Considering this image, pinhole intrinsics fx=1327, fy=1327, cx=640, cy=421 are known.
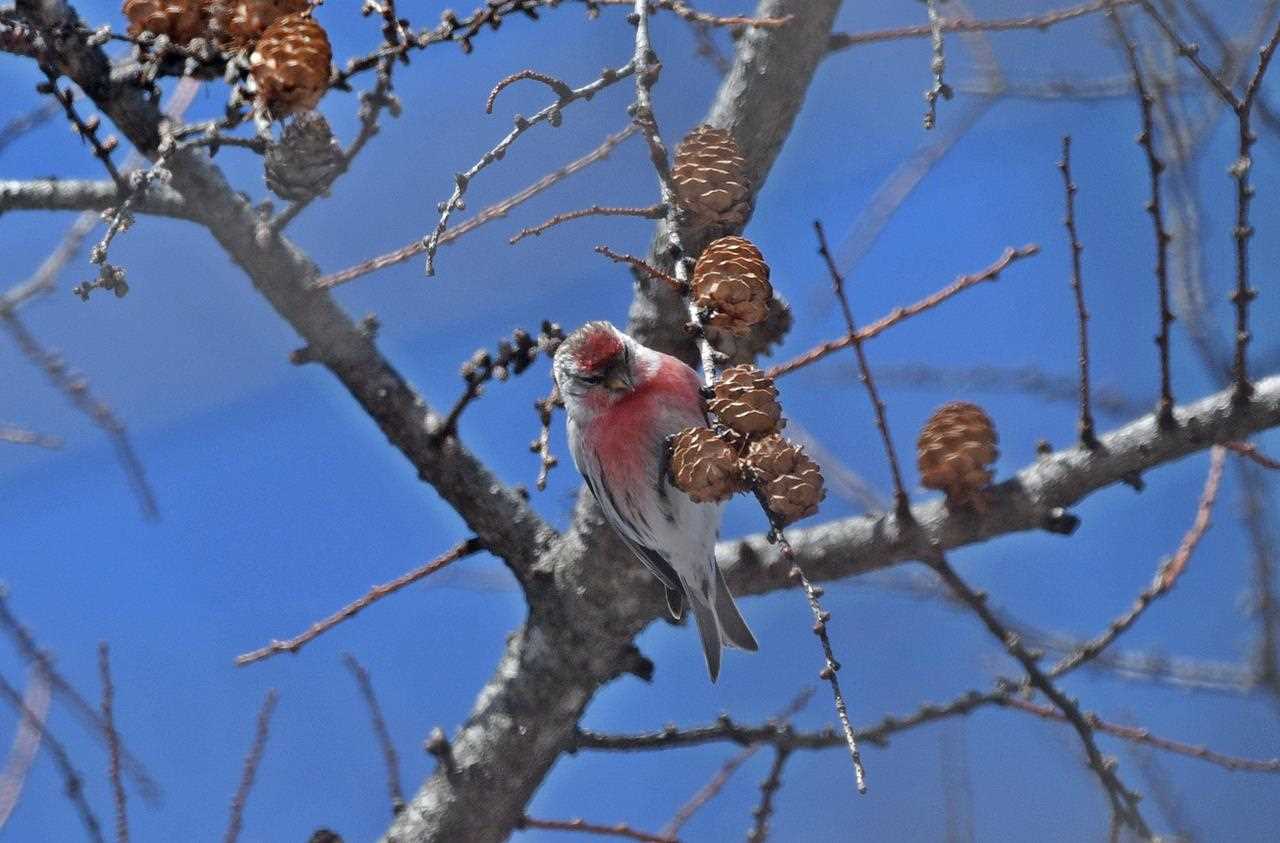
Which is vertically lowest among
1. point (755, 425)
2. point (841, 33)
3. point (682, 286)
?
point (755, 425)

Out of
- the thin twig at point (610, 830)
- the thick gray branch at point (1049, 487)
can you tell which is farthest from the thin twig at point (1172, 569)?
the thin twig at point (610, 830)

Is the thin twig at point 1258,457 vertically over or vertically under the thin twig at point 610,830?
over

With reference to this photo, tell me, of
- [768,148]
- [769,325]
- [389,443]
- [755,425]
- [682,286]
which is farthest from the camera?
[389,443]

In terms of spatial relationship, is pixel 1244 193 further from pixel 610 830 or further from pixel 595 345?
pixel 610 830

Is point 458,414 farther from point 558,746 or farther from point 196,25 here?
point 196,25

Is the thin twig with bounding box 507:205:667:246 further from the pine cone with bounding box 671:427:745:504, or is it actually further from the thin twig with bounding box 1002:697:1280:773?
the thin twig with bounding box 1002:697:1280:773

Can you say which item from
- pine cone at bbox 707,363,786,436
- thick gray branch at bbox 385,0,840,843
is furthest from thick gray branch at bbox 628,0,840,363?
pine cone at bbox 707,363,786,436

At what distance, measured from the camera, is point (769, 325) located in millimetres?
1823

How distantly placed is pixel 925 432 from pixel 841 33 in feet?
2.19

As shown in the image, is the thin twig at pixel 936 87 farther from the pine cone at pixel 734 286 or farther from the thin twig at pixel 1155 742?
the thin twig at pixel 1155 742

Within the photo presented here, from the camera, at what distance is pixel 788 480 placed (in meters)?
1.08

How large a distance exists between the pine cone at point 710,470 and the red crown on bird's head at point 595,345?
714mm

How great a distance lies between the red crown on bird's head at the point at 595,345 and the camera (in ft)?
6.08

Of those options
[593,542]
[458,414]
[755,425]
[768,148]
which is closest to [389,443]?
[458,414]
